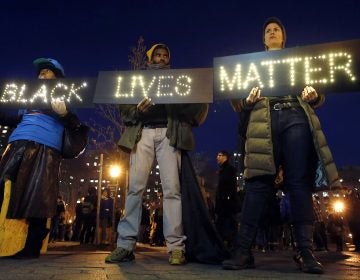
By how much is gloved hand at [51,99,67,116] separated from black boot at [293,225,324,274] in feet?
9.00

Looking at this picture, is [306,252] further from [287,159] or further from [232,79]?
[232,79]

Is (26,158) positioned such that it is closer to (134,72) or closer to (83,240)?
(134,72)

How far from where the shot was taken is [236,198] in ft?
27.8

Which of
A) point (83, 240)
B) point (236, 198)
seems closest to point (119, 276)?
point (236, 198)

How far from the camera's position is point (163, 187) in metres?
3.76

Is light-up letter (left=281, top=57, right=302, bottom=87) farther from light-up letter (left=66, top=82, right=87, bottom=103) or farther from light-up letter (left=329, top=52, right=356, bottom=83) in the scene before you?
light-up letter (left=66, top=82, right=87, bottom=103)

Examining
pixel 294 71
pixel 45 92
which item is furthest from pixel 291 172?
pixel 45 92

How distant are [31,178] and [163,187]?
149cm

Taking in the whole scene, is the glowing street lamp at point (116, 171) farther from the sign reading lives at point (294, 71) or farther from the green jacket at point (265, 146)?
the green jacket at point (265, 146)

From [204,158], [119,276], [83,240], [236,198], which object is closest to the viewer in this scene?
[119,276]

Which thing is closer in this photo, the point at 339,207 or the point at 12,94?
the point at 12,94

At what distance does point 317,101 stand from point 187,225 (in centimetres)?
179

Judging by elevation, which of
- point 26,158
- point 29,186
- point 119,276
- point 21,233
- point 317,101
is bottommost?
point 119,276

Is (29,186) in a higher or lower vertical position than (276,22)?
lower
